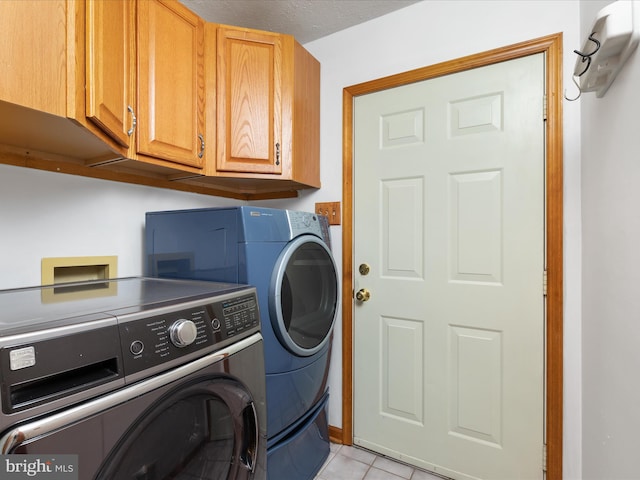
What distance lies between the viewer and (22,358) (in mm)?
541

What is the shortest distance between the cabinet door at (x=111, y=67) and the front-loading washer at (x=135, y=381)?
55 cm

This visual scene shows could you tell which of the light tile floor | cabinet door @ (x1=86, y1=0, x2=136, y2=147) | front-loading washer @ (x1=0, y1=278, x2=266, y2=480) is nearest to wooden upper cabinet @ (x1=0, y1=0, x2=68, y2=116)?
cabinet door @ (x1=86, y1=0, x2=136, y2=147)

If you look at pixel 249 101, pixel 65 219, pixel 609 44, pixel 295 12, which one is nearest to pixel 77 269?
pixel 65 219

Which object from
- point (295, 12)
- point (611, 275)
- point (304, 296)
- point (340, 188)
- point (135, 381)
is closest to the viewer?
point (135, 381)

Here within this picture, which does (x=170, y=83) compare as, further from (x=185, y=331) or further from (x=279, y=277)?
(x=185, y=331)

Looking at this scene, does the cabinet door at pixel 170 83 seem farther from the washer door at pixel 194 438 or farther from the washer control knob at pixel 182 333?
the washer door at pixel 194 438

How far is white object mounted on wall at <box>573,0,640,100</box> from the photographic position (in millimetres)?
750

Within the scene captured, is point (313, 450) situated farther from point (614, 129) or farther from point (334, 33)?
point (334, 33)

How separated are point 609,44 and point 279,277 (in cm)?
119

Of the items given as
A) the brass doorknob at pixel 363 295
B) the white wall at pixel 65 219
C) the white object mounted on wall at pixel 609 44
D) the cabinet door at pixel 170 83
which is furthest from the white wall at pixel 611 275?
the white wall at pixel 65 219

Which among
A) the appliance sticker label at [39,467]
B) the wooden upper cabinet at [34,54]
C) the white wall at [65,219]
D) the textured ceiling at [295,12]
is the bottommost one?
the appliance sticker label at [39,467]

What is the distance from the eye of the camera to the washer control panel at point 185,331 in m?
0.70

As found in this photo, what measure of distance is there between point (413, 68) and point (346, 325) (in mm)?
1444

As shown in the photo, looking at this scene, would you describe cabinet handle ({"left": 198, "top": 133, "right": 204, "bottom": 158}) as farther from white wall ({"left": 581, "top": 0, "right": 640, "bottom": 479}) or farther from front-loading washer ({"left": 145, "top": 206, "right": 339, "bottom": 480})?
white wall ({"left": 581, "top": 0, "right": 640, "bottom": 479})
